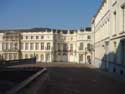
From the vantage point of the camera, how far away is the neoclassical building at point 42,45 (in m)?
142

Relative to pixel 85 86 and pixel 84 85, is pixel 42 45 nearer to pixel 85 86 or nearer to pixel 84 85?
pixel 84 85

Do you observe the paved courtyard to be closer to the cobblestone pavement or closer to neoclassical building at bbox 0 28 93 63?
the cobblestone pavement

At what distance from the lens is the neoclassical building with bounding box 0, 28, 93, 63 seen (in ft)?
465

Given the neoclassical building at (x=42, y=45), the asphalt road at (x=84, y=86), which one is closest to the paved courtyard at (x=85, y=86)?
the asphalt road at (x=84, y=86)

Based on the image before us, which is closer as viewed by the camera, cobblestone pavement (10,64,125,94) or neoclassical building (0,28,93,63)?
cobblestone pavement (10,64,125,94)

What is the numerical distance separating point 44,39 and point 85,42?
61.0 ft

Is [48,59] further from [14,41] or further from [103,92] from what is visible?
[103,92]

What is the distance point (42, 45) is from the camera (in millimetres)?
144125

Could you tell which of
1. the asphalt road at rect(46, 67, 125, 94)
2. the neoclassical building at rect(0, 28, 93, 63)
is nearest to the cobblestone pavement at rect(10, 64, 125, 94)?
the asphalt road at rect(46, 67, 125, 94)

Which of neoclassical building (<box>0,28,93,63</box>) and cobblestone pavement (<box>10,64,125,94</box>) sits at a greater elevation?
neoclassical building (<box>0,28,93,63</box>)

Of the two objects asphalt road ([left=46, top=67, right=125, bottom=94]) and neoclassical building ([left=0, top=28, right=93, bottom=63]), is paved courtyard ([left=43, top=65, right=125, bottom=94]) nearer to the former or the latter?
asphalt road ([left=46, top=67, right=125, bottom=94])

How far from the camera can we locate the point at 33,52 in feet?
476

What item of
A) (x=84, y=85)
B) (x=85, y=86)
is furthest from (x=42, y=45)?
(x=85, y=86)

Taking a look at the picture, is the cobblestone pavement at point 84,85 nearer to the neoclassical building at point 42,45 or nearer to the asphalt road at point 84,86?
the asphalt road at point 84,86
